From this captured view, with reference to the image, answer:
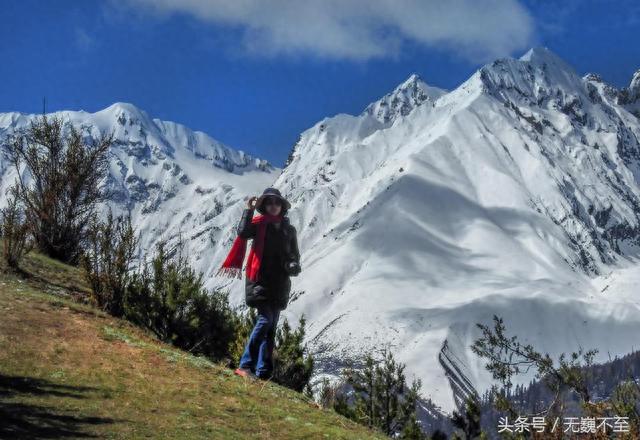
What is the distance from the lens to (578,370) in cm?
1157

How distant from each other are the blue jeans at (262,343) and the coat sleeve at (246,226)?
4.33 ft

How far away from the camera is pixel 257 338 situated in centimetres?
1284

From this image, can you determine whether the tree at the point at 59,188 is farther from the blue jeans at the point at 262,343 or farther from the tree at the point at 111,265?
the blue jeans at the point at 262,343

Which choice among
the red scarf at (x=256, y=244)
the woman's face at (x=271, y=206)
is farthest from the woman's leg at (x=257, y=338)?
the woman's face at (x=271, y=206)

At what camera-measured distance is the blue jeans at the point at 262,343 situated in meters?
12.6

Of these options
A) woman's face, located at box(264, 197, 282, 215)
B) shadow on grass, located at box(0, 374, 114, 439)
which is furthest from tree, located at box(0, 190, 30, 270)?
shadow on grass, located at box(0, 374, 114, 439)

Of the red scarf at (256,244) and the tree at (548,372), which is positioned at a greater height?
the red scarf at (256,244)

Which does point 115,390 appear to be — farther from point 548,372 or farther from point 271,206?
point 548,372

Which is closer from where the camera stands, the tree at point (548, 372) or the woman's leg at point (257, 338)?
the tree at point (548, 372)

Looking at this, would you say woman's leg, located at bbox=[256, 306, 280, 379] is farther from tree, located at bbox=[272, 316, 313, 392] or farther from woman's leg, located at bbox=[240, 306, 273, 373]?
tree, located at bbox=[272, 316, 313, 392]

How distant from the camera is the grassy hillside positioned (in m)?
8.83

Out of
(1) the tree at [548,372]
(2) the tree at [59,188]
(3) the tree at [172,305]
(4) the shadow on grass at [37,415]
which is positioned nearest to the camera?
(4) the shadow on grass at [37,415]

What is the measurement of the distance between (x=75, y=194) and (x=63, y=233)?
1.40 metres

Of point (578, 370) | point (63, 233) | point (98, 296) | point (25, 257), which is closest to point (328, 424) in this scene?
point (578, 370)
